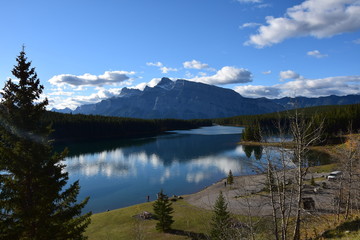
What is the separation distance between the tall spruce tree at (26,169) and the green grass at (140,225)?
1483cm

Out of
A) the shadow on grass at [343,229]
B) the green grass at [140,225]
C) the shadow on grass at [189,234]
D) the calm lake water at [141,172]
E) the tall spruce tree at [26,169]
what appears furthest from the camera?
the calm lake water at [141,172]

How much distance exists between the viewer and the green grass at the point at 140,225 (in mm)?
31316

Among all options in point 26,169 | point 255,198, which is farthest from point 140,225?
point 26,169

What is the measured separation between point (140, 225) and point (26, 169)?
22467 millimetres

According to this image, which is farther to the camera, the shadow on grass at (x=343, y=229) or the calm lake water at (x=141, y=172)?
the calm lake water at (x=141, y=172)

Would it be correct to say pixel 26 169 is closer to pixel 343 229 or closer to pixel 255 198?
pixel 343 229

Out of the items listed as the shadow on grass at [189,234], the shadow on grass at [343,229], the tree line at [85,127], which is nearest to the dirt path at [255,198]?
the shadow on grass at [189,234]

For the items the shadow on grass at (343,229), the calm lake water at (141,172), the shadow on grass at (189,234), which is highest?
the shadow on grass at (343,229)

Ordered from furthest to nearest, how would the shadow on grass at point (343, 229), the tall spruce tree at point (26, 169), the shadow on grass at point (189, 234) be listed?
the shadow on grass at point (189, 234) < the shadow on grass at point (343, 229) < the tall spruce tree at point (26, 169)

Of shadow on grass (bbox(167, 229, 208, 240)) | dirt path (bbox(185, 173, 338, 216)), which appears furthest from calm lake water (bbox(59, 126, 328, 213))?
shadow on grass (bbox(167, 229, 208, 240))

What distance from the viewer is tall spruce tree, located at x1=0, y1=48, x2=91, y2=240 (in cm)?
1439

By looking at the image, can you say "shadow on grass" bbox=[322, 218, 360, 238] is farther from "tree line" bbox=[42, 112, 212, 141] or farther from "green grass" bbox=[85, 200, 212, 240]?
"tree line" bbox=[42, 112, 212, 141]

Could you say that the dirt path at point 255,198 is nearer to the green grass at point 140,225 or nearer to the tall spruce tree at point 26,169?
the green grass at point 140,225

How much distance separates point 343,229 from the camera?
20.8 metres
